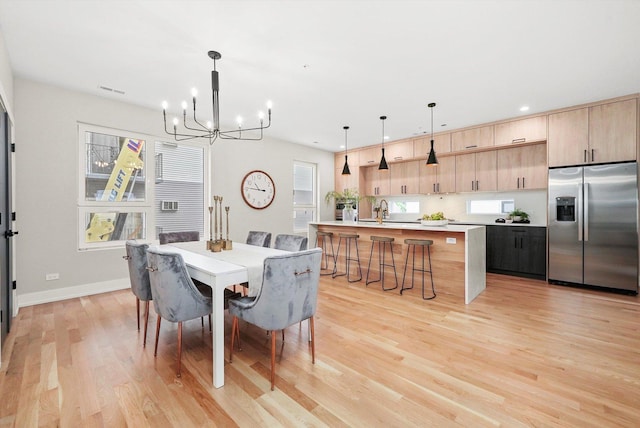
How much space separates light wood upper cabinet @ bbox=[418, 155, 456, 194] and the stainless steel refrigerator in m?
1.64

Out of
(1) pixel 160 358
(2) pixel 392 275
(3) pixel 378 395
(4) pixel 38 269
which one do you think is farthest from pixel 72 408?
(2) pixel 392 275

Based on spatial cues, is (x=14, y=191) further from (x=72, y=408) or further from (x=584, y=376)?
(x=584, y=376)

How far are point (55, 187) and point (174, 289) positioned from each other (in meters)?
2.89

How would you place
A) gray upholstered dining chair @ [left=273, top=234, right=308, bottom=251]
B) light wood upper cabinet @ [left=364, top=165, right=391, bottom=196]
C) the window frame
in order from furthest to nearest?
1. light wood upper cabinet @ [left=364, top=165, right=391, bottom=196]
2. the window frame
3. gray upholstered dining chair @ [left=273, top=234, right=308, bottom=251]

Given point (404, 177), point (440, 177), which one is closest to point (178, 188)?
point (404, 177)

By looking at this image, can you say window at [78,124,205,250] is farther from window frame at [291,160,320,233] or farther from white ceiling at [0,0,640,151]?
window frame at [291,160,320,233]

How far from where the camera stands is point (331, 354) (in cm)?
239

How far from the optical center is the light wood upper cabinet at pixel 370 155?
22.3 feet

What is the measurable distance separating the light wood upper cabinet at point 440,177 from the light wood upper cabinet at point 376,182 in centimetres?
87

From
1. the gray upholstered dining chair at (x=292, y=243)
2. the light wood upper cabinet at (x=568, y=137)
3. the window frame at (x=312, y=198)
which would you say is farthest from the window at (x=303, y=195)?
the light wood upper cabinet at (x=568, y=137)

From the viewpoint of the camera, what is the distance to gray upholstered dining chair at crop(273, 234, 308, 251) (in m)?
3.14

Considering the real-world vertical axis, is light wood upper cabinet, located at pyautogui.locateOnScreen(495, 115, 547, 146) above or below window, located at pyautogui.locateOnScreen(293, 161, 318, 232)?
above

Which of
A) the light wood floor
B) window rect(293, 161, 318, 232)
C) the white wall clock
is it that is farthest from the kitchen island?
window rect(293, 161, 318, 232)

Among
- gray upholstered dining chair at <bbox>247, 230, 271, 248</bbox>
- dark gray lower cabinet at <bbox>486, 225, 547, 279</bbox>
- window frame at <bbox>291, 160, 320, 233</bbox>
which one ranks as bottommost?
dark gray lower cabinet at <bbox>486, 225, 547, 279</bbox>
